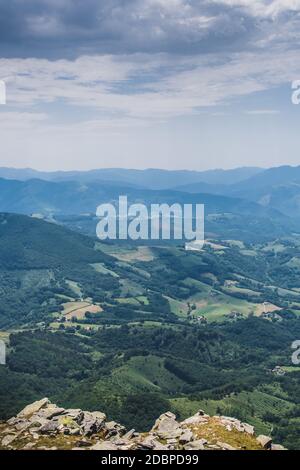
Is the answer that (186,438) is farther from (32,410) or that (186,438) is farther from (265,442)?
(32,410)

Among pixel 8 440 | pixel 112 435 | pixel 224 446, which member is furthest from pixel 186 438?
pixel 8 440

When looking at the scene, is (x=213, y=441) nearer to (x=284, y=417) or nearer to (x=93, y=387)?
(x=93, y=387)

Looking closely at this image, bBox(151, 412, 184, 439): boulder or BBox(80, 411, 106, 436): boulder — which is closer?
BBox(151, 412, 184, 439): boulder

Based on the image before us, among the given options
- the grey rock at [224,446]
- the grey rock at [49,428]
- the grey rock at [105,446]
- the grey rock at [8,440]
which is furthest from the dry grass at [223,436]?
the grey rock at [8,440]

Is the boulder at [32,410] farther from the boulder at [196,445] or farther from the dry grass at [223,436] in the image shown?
the boulder at [196,445]

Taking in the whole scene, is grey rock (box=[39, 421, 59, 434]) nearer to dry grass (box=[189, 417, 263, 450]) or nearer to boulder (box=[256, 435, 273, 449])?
dry grass (box=[189, 417, 263, 450])

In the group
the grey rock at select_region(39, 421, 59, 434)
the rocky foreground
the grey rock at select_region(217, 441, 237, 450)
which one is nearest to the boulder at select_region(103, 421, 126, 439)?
the rocky foreground

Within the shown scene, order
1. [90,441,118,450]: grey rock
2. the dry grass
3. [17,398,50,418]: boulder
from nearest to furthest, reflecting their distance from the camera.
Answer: [90,441,118,450]: grey rock < the dry grass < [17,398,50,418]: boulder

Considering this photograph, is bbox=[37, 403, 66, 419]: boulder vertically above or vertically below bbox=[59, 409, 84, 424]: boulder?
below
